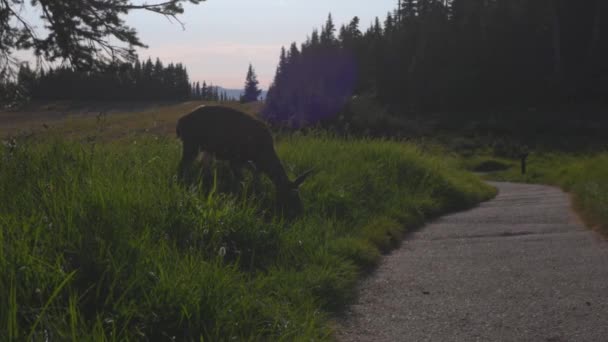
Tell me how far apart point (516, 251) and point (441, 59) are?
2298 inches

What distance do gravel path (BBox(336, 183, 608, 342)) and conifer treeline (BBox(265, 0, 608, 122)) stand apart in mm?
40820

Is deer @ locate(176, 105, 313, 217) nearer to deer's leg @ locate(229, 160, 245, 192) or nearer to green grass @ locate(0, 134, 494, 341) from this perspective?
deer's leg @ locate(229, 160, 245, 192)

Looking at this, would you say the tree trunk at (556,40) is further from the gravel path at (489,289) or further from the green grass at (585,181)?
the gravel path at (489,289)

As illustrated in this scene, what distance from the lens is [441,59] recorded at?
62.4 meters

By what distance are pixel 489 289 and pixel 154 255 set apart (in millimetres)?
3204

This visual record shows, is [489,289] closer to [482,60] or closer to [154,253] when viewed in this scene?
[154,253]

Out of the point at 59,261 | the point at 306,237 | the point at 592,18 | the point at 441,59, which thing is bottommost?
the point at 306,237

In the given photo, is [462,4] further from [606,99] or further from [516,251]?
[516,251]

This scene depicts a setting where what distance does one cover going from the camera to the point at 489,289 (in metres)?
5.39

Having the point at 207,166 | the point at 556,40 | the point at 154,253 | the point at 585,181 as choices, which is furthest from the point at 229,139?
the point at 556,40

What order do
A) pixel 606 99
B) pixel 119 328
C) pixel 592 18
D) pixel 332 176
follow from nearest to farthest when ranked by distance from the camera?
pixel 119 328 → pixel 332 176 → pixel 606 99 → pixel 592 18

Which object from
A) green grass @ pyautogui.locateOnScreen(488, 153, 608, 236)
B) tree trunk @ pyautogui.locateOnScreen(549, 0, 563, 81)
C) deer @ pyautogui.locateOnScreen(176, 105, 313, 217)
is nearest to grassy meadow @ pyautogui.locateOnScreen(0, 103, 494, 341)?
deer @ pyautogui.locateOnScreen(176, 105, 313, 217)

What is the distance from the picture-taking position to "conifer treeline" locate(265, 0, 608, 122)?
5500 cm

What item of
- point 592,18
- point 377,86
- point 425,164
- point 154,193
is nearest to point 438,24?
point 377,86
